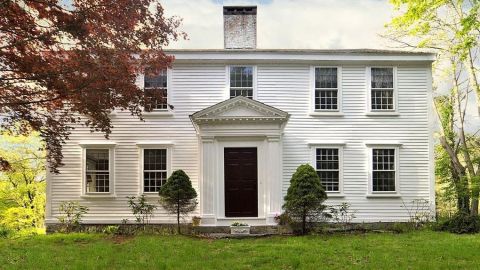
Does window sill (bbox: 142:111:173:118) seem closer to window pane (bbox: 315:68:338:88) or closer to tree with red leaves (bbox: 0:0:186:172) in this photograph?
window pane (bbox: 315:68:338:88)

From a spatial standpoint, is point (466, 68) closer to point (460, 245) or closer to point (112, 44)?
point (460, 245)

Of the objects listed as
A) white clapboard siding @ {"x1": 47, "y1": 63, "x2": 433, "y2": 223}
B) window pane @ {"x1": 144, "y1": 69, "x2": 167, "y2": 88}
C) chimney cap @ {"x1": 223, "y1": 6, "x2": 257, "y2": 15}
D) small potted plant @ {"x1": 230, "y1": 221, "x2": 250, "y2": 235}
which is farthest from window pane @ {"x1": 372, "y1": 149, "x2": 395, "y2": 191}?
window pane @ {"x1": 144, "y1": 69, "x2": 167, "y2": 88}

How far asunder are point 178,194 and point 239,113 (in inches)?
144

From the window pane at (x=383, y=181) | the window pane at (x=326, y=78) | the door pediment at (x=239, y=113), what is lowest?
the window pane at (x=383, y=181)

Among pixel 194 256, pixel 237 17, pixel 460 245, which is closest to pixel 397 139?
pixel 460 245

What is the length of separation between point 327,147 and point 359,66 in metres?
3.66

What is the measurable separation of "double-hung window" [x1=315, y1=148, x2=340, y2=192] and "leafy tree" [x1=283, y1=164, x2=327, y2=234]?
122 inches

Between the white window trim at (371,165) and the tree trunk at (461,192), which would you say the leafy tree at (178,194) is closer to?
the white window trim at (371,165)

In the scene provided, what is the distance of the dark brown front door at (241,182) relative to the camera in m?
18.8

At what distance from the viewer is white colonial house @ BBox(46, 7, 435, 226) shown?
20.0m

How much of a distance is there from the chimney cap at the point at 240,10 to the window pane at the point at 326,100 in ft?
16.1

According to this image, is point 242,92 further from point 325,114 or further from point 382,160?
point 382,160

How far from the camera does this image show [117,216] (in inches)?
777

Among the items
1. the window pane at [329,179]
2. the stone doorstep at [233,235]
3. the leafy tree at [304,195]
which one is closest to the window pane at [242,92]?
the window pane at [329,179]
